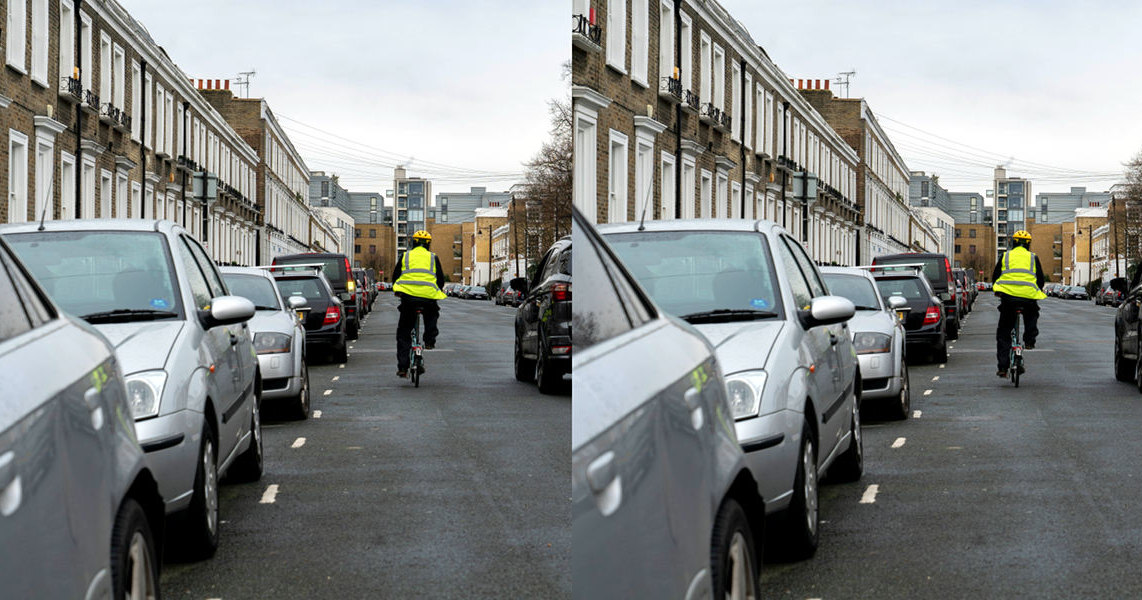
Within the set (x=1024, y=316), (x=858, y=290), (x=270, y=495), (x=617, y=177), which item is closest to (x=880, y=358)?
(x=858, y=290)

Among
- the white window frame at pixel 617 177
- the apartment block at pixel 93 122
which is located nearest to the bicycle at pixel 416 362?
the apartment block at pixel 93 122

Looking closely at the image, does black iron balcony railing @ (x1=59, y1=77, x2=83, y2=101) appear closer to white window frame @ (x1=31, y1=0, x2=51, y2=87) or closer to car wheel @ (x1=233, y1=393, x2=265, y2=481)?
white window frame @ (x1=31, y1=0, x2=51, y2=87)

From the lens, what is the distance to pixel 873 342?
32.8 ft

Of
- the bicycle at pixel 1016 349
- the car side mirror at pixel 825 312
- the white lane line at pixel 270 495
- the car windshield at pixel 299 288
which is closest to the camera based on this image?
the car side mirror at pixel 825 312

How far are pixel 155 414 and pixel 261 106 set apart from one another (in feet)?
2.85

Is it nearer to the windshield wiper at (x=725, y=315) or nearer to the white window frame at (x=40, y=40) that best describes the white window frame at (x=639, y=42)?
the windshield wiper at (x=725, y=315)

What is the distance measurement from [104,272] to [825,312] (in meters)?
1.40

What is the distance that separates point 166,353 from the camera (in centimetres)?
212

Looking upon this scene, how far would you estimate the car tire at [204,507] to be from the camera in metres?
2.35

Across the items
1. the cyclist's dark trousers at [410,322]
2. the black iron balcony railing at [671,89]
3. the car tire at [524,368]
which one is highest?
the black iron balcony railing at [671,89]

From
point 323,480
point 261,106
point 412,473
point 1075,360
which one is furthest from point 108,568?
point 1075,360

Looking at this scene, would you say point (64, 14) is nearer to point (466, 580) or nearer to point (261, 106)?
point (261, 106)

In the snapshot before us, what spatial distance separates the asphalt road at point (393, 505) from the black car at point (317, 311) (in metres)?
0.11

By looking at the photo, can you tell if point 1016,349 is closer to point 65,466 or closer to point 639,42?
point 639,42
